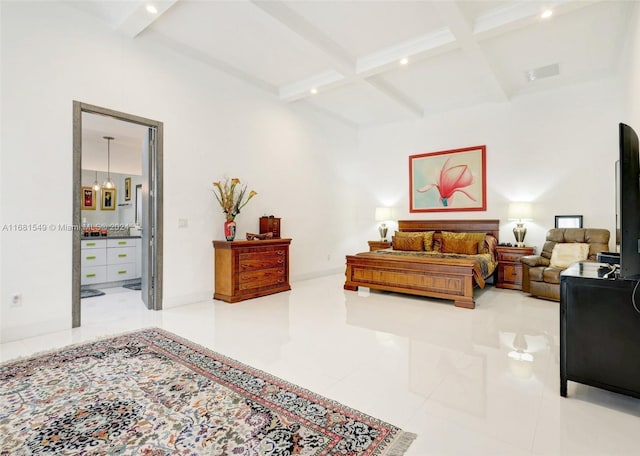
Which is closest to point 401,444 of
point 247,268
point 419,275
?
point 419,275

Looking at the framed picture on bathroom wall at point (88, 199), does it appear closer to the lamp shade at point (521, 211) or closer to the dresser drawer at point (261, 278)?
the dresser drawer at point (261, 278)

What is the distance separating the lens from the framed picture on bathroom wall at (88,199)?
7307 millimetres

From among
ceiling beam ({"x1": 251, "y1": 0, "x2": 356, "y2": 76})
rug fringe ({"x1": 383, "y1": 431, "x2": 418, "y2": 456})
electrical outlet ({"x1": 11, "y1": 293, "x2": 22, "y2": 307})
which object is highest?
ceiling beam ({"x1": 251, "y1": 0, "x2": 356, "y2": 76})

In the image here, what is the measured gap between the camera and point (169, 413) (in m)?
1.93

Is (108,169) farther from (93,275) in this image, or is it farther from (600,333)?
(600,333)

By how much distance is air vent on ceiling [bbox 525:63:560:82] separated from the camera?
185 inches

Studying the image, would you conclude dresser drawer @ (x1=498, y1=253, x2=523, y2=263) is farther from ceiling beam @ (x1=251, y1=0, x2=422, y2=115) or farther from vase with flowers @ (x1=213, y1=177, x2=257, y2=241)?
vase with flowers @ (x1=213, y1=177, x2=257, y2=241)

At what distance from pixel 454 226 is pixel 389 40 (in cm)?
358

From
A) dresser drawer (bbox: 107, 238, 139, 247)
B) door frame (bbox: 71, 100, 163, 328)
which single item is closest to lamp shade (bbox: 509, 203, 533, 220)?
door frame (bbox: 71, 100, 163, 328)

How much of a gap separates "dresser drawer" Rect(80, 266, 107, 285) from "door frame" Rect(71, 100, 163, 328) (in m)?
2.03

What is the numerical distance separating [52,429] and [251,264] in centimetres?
314

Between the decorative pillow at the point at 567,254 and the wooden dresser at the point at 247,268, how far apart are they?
403 cm

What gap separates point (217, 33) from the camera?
4.02 metres

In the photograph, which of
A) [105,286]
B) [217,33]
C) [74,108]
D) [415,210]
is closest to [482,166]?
[415,210]
